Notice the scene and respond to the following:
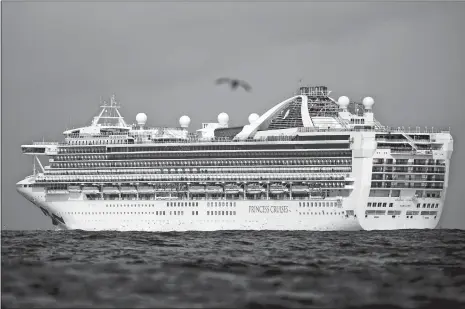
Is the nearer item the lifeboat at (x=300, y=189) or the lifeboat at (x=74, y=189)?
the lifeboat at (x=300, y=189)

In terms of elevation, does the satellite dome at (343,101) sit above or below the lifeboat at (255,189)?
above

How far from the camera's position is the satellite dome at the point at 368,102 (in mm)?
82562

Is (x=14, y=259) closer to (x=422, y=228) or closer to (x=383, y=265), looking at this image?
(x=383, y=265)

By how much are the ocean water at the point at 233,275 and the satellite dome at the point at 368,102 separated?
2567 cm

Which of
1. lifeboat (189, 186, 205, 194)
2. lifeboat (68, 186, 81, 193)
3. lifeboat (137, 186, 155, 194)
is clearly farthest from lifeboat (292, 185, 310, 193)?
lifeboat (68, 186, 81, 193)

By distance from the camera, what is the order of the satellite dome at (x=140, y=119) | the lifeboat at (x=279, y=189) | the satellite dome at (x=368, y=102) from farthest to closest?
1. the satellite dome at (x=140, y=119)
2. the satellite dome at (x=368, y=102)
3. the lifeboat at (x=279, y=189)

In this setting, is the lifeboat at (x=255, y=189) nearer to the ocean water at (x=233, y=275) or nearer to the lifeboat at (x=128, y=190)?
the lifeboat at (x=128, y=190)

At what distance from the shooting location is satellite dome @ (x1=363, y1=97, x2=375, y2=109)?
82.6 m

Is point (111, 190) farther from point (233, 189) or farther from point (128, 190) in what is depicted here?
point (233, 189)

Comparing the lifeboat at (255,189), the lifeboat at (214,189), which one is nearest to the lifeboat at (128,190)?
the lifeboat at (214,189)

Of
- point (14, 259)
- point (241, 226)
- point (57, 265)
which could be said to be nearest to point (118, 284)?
point (57, 265)

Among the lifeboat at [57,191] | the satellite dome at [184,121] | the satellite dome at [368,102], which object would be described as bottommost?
the lifeboat at [57,191]

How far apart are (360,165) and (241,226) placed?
10827 mm

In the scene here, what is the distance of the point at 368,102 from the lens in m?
82.8
